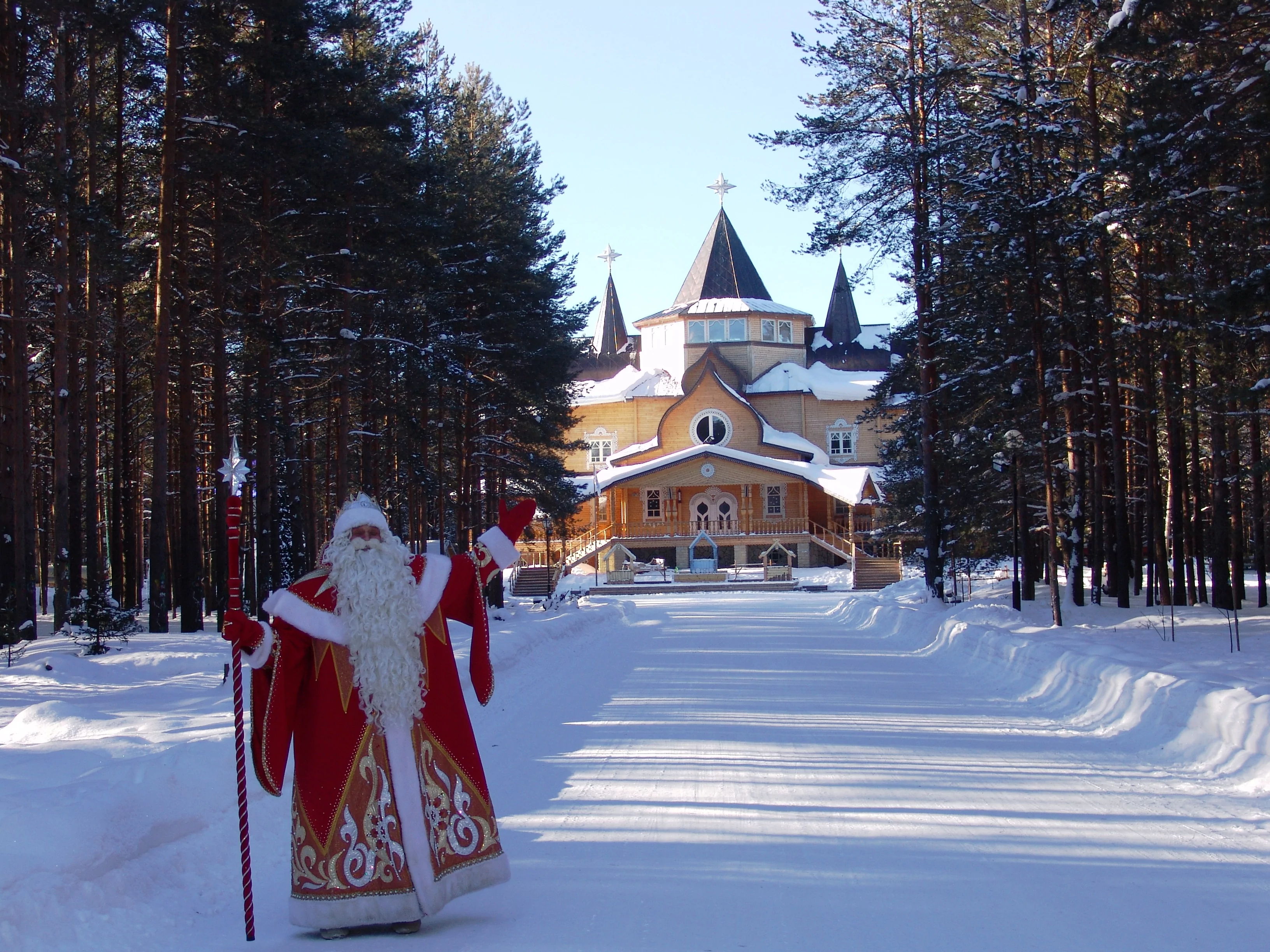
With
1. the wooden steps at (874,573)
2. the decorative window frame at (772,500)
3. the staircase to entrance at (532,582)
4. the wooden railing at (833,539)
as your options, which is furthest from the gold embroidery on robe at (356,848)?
the decorative window frame at (772,500)

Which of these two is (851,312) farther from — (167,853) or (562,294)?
(167,853)

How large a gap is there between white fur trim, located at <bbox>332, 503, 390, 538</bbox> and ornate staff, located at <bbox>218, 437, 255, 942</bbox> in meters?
0.44

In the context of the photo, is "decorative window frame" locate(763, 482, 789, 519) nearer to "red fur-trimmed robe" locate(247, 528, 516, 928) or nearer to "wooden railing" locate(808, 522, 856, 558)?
"wooden railing" locate(808, 522, 856, 558)

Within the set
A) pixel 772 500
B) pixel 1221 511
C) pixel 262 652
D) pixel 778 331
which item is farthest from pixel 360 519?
pixel 778 331

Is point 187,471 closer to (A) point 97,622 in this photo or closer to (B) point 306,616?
(A) point 97,622

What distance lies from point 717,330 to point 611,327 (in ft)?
49.8

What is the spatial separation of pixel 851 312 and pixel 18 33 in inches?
2267

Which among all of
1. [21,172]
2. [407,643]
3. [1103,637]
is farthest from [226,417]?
[407,643]

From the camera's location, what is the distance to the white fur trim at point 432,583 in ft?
17.0

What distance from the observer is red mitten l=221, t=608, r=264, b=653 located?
15.1 ft

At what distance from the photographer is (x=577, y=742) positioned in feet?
30.6

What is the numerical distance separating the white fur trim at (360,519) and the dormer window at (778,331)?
55.1 m

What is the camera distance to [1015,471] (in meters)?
20.5

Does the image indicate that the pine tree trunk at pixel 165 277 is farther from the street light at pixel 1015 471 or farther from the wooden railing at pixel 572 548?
the wooden railing at pixel 572 548
